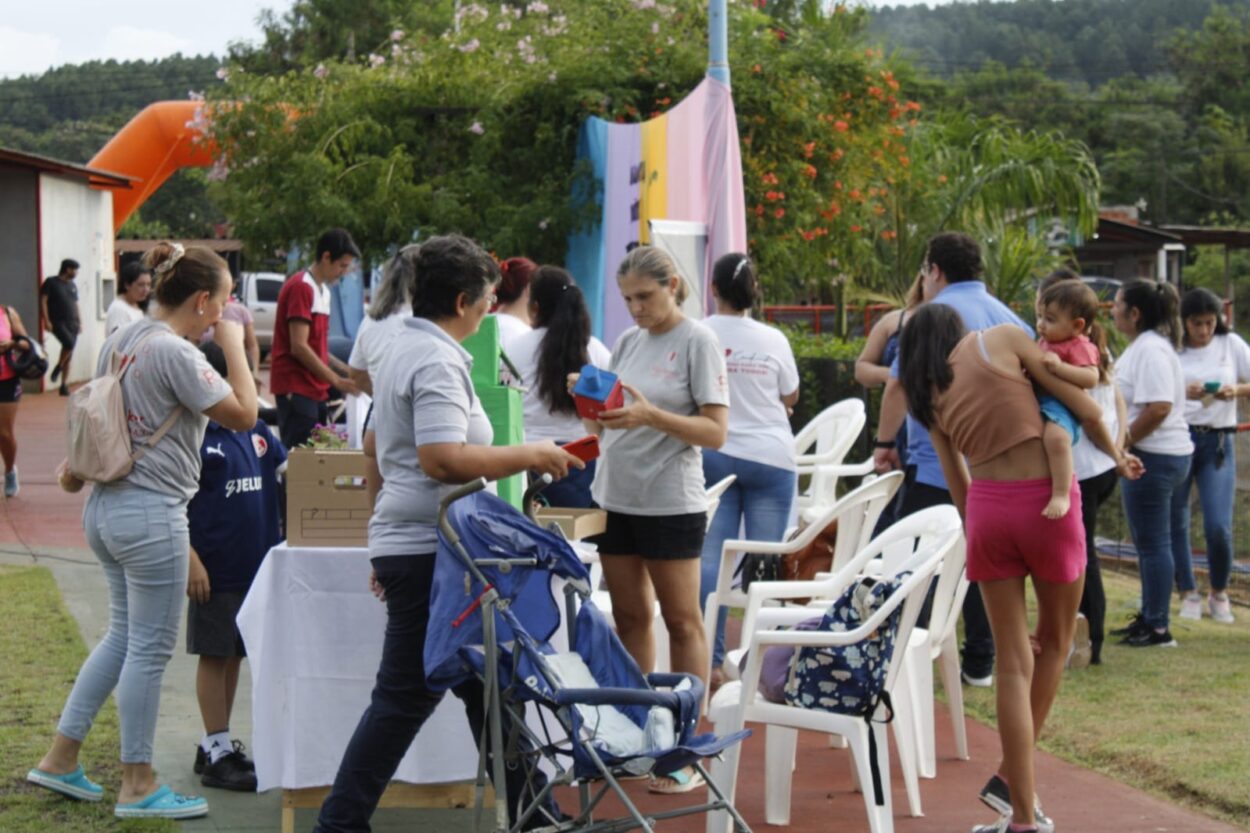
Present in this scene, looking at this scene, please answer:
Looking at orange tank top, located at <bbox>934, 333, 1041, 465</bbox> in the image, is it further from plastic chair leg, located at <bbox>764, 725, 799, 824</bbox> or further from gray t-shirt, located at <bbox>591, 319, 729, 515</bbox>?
plastic chair leg, located at <bbox>764, 725, 799, 824</bbox>

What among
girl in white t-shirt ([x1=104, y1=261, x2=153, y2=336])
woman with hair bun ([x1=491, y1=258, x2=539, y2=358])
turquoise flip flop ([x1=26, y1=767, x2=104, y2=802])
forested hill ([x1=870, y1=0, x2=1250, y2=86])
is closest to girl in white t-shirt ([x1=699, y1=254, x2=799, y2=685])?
woman with hair bun ([x1=491, y1=258, x2=539, y2=358])

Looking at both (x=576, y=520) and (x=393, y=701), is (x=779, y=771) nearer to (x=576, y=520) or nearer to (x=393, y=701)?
(x=576, y=520)

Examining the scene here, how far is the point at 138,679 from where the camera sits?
5.13 metres

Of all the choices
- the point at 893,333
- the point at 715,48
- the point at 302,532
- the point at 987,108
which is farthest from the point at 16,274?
the point at 987,108

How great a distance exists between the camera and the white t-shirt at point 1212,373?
8.79 meters

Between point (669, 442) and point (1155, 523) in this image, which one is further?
point (1155, 523)

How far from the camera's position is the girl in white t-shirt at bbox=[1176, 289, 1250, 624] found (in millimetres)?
8773

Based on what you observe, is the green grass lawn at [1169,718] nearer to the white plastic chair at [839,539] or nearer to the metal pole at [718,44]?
the white plastic chair at [839,539]

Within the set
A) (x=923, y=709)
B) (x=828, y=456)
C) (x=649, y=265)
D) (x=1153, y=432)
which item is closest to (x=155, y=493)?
(x=649, y=265)

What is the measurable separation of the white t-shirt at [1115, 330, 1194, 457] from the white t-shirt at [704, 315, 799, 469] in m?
2.11

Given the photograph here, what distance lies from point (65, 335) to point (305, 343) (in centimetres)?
1425

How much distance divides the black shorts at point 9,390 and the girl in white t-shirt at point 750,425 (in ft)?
23.9

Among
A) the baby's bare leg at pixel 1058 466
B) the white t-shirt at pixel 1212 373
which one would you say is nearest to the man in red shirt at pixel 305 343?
the white t-shirt at pixel 1212 373

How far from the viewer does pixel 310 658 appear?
500 cm
